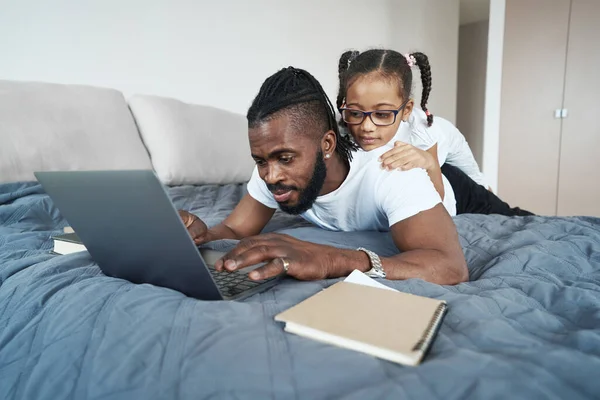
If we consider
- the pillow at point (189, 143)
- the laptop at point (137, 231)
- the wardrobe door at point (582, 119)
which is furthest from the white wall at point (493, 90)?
the laptop at point (137, 231)

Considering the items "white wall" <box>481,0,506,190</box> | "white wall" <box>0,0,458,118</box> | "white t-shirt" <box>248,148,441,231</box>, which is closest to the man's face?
"white t-shirt" <box>248,148,441,231</box>

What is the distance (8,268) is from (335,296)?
2.08 feet

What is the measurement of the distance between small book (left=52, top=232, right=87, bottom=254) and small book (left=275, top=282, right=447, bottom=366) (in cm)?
59

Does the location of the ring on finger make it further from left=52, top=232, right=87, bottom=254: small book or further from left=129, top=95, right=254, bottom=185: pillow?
left=129, top=95, right=254, bottom=185: pillow

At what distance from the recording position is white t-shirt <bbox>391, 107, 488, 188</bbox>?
1.56 metres

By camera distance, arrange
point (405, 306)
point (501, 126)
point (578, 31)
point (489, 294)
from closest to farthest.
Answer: point (405, 306), point (489, 294), point (578, 31), point (501, 126)

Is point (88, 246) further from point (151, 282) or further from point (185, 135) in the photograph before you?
point (185, 135)

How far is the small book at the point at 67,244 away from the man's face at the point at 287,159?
0.43 m

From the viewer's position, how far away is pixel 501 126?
3596 mm

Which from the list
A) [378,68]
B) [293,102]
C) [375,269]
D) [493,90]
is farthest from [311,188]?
[493,90]

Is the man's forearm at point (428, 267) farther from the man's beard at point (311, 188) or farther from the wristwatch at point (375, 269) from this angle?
the man's beard at point (311, 188)

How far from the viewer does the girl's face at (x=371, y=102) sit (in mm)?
1307

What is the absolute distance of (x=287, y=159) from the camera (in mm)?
1009

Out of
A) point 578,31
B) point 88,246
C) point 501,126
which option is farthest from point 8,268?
point 578,31
